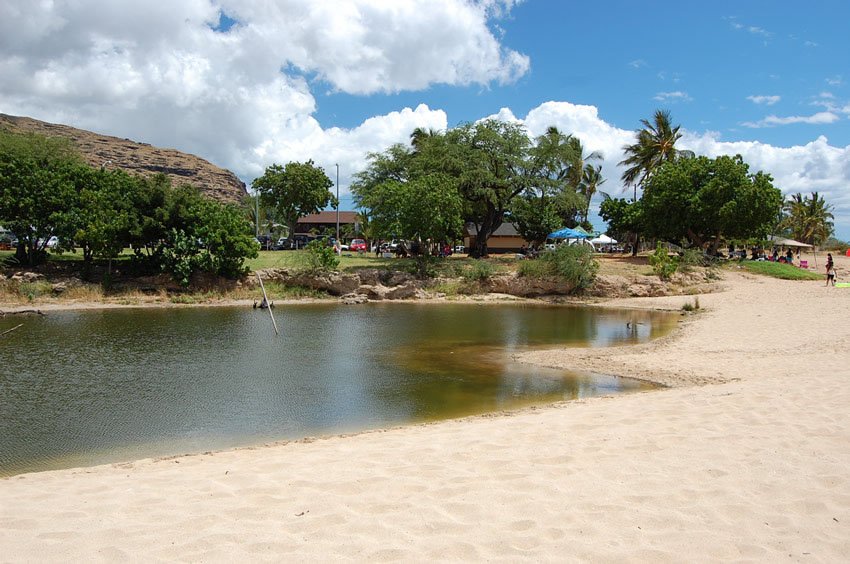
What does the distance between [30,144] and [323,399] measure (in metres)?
35.1

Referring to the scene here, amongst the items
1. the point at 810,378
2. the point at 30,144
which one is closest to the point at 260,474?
the point at 810,378

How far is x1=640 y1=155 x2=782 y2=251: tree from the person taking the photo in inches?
1663

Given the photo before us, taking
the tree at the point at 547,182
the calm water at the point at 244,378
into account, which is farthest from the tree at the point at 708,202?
the calm water at the point at 244,378

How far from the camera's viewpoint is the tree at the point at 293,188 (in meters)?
56.2

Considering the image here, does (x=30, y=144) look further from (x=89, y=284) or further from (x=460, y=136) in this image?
(x=460, y=136)

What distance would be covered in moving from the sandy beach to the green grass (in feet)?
116

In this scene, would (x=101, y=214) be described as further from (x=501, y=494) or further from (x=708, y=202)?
(x=708, y=202)

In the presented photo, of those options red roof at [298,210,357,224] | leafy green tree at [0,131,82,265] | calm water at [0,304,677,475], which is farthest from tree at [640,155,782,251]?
red roof at [298,210,357,224]

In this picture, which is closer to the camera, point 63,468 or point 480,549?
point 480,549

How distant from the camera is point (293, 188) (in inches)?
2208

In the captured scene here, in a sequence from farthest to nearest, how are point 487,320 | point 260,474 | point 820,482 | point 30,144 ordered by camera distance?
point 30,144, point 487,320, point 260,474, point 820,482

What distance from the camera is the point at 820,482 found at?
6.02 meters

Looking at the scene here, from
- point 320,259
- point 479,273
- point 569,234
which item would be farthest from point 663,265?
point 320,259

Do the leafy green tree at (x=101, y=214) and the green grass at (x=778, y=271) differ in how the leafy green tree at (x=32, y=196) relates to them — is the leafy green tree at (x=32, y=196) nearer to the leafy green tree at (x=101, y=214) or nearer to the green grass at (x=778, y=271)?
the leafy green tree at (x=101, y=214)
